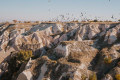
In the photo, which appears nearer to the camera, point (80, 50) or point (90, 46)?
point (80, 50)

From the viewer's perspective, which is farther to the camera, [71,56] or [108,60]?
[71,56]

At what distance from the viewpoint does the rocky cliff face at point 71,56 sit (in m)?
37.6

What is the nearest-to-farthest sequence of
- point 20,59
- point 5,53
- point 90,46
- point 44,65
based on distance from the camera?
1. point 44,65
2. point 90,46
3. point 20,59
4. point 5,53

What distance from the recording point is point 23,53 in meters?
52.7

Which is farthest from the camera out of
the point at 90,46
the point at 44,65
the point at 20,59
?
the point at 20,59

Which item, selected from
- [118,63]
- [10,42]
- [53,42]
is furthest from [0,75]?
[118,63]

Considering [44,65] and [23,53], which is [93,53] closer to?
[44,65]

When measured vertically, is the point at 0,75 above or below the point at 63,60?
below

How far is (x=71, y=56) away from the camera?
144ft

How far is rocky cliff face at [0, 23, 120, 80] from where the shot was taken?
37562 millimetres

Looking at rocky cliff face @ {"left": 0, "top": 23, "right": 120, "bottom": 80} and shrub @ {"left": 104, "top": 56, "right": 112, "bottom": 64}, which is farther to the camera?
shrub @ {"left": 104, "top": 56, "right": 112, "bottom": 64}

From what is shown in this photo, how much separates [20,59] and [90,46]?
2512 cm

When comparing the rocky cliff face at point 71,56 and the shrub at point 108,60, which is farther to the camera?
the shrub at point 108,60

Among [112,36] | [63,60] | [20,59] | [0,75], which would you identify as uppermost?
[112,36]
